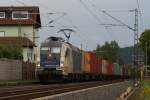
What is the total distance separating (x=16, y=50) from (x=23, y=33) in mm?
20937

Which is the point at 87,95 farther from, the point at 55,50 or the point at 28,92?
the point at 55,50

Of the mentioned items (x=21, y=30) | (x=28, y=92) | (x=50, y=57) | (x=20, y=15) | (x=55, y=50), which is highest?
(x=20, y=15)

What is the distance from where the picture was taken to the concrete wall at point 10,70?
52506mm

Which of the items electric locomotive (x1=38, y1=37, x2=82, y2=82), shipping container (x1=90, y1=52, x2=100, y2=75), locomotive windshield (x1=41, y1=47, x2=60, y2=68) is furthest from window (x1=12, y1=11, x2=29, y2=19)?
locomotive windshield (x1=41, y1=47, x2=60, y2=68)

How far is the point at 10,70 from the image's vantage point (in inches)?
2156

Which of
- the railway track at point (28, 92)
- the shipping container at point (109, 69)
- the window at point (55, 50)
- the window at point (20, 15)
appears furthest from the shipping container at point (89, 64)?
the railway track at point (28, 92)

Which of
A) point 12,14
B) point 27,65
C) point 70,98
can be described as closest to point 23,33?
point 12,14

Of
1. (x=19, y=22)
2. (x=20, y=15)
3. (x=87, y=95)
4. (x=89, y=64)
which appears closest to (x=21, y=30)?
(x=20, y=15)

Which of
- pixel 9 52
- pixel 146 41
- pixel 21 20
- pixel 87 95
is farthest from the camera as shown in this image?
pixel 146 41

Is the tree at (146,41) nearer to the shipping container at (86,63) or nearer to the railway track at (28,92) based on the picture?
the shipping container at (86,63)

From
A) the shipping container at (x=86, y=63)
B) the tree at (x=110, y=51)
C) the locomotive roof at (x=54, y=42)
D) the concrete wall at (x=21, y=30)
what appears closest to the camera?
the locomotive roof at (x=54, y=42)

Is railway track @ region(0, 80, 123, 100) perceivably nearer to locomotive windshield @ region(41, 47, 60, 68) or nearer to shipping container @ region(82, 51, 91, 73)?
locomotive windshield @ region(41, 47, 60, 68)

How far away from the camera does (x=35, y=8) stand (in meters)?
83.9

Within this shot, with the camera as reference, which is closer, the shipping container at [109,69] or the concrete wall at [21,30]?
the shipping container at [109,69]
